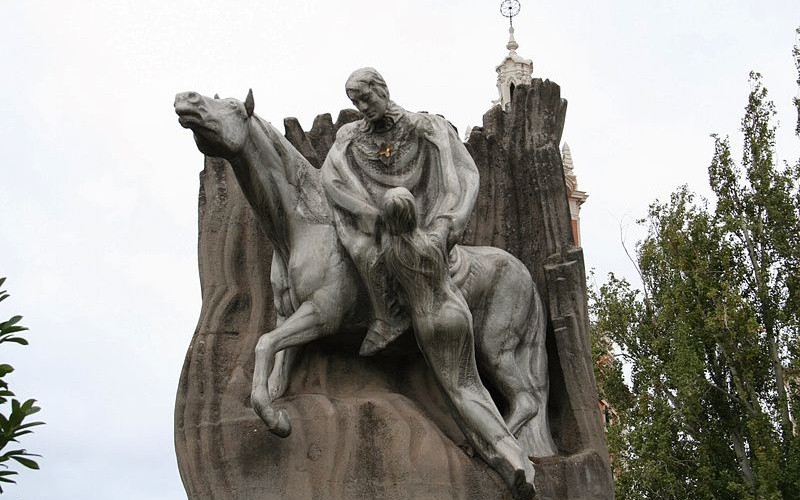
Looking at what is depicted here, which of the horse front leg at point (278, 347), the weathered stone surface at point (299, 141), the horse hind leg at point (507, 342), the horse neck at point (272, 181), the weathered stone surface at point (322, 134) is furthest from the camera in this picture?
the weathered stone surface at point (322, 134)

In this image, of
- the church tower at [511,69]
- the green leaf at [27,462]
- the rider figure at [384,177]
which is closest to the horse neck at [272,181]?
the rider figure at [384,177]

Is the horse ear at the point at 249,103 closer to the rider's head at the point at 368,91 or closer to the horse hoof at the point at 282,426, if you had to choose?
the rider's head at the point at 368,91

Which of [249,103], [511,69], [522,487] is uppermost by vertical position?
[511,69]

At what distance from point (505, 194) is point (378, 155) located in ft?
3.18

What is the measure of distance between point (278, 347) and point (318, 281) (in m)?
0.43

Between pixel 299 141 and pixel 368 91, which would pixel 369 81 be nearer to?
pixel 368 91

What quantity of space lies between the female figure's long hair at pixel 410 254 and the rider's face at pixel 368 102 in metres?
0.65

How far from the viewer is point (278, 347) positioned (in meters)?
6.76

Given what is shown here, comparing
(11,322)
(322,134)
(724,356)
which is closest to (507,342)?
(322,134)

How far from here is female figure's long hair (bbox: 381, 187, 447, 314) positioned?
6.60 metres

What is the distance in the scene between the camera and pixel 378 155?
7.25 m

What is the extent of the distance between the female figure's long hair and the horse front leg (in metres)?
0.48

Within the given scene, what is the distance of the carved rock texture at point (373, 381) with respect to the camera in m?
6.81

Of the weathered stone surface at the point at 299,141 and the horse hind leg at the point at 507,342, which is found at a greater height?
the weathered stone surface at the point at 299,141
